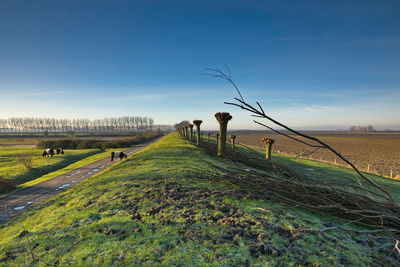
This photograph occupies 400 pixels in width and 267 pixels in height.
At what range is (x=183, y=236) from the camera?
353cm

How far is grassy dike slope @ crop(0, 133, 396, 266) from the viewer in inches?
121

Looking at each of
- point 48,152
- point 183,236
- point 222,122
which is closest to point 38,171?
point 48,152

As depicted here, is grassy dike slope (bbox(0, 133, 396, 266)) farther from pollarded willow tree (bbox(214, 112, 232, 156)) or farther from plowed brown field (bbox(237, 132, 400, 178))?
plowed brown field (bbox(237, 132, 400, 178))

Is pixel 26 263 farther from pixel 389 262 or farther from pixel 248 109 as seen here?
pixel 389 262

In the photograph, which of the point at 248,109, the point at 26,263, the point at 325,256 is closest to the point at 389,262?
the point at 325,256

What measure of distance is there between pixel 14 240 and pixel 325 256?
6.14 m

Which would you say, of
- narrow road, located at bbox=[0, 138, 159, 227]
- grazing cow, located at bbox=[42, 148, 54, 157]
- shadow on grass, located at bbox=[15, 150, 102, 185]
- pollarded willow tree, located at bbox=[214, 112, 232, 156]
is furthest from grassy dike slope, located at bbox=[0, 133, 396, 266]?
grazing cow, located at bbox=[42, 148, 54, 157]

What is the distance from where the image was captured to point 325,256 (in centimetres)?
318

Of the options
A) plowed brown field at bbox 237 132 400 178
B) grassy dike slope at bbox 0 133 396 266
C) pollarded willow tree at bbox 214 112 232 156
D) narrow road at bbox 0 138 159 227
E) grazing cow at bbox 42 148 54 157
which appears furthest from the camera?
grazing cow at bbox 42 148 54 157

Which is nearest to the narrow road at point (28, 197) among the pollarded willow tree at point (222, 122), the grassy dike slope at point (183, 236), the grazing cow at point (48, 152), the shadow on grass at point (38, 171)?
the grassy dike slope at point (183, 236)

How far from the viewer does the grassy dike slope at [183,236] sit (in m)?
3.07

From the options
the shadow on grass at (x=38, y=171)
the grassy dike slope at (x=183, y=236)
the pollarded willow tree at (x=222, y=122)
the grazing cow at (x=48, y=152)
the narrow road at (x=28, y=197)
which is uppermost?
the pollarded willow tree at (x=222, y=122)

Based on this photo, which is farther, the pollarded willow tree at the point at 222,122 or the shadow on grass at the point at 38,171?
the shadow on grass at the point at 38,171

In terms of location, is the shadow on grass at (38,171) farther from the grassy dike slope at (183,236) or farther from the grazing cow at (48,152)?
the grassy dike slope at (183,236)
